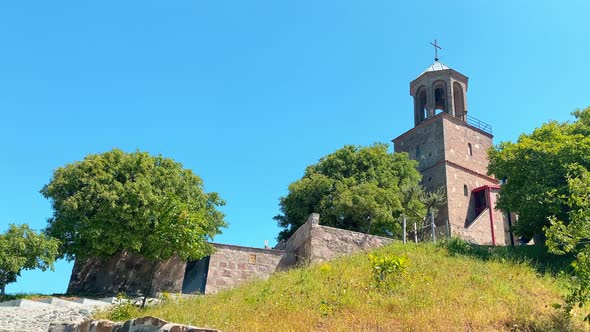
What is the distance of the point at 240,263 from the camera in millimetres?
22422

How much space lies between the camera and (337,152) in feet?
106

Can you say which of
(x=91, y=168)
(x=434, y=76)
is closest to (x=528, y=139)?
(x=434, y=76)

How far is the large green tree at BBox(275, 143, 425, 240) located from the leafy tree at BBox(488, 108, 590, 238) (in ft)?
18.7

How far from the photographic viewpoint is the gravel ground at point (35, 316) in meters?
14.0

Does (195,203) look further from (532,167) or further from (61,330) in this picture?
(532,167)

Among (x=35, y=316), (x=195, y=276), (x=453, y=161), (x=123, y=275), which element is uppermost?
(x=453, y=161)

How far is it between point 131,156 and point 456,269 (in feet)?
50.3

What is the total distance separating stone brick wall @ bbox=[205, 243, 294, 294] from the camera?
22.0m

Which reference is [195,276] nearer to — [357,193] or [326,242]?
[326,242]

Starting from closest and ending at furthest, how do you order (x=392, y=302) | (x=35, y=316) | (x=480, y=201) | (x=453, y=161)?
(x=392, y=302) → (x=35, y=316) → (x=480, y=201) → (x=453, y=161)

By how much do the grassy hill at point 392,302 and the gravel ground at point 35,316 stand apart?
11.6 ft

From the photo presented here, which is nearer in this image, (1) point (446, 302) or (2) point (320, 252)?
(1) point (446, 302)

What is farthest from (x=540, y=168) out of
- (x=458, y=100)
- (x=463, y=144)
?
(x=458, y=100)

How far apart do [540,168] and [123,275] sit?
60.6ft
